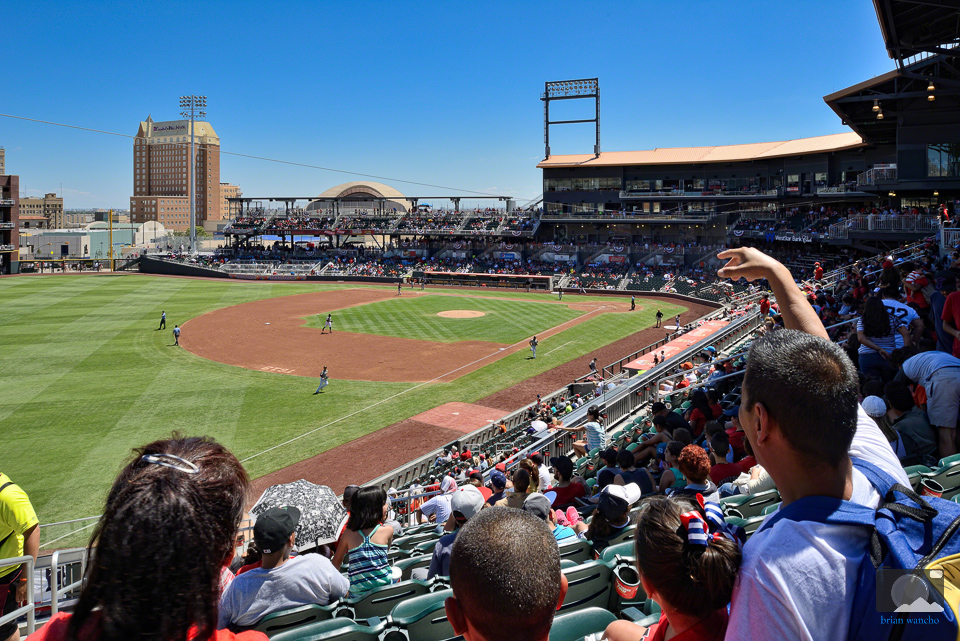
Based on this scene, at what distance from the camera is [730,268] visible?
10.7 feet

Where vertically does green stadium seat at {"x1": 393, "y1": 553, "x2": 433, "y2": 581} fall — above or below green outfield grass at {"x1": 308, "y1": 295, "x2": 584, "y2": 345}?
below

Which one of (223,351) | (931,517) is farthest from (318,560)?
(223,351)

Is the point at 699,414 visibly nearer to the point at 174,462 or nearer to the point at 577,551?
the point at 577,551

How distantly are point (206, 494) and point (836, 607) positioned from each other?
194 cm

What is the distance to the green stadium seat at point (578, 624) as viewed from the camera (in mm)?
3441

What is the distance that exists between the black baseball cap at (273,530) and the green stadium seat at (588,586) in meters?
1.85

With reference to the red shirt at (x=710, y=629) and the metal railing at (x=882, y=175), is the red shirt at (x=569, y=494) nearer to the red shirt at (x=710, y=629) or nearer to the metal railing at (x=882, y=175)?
the red shirt at (x=710, y=629)

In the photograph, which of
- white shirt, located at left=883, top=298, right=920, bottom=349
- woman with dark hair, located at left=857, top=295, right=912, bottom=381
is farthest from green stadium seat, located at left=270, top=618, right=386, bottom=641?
white shirt, located at left=883, top=298, right=920, bottom=349

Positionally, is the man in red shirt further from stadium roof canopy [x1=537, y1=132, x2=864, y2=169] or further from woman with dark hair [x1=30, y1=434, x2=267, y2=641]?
stadium roof canopy [x1=537, y1=132, x2=864, y2=169]

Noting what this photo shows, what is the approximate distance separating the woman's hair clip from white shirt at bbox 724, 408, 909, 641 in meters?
1.80

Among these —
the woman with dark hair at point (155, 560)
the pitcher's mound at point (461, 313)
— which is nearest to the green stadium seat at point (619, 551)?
the woman with dark hair at point (155, 560)

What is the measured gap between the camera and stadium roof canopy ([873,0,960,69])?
666 inches

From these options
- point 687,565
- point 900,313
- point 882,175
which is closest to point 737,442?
point 900,313

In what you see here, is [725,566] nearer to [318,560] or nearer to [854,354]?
[318,560]
